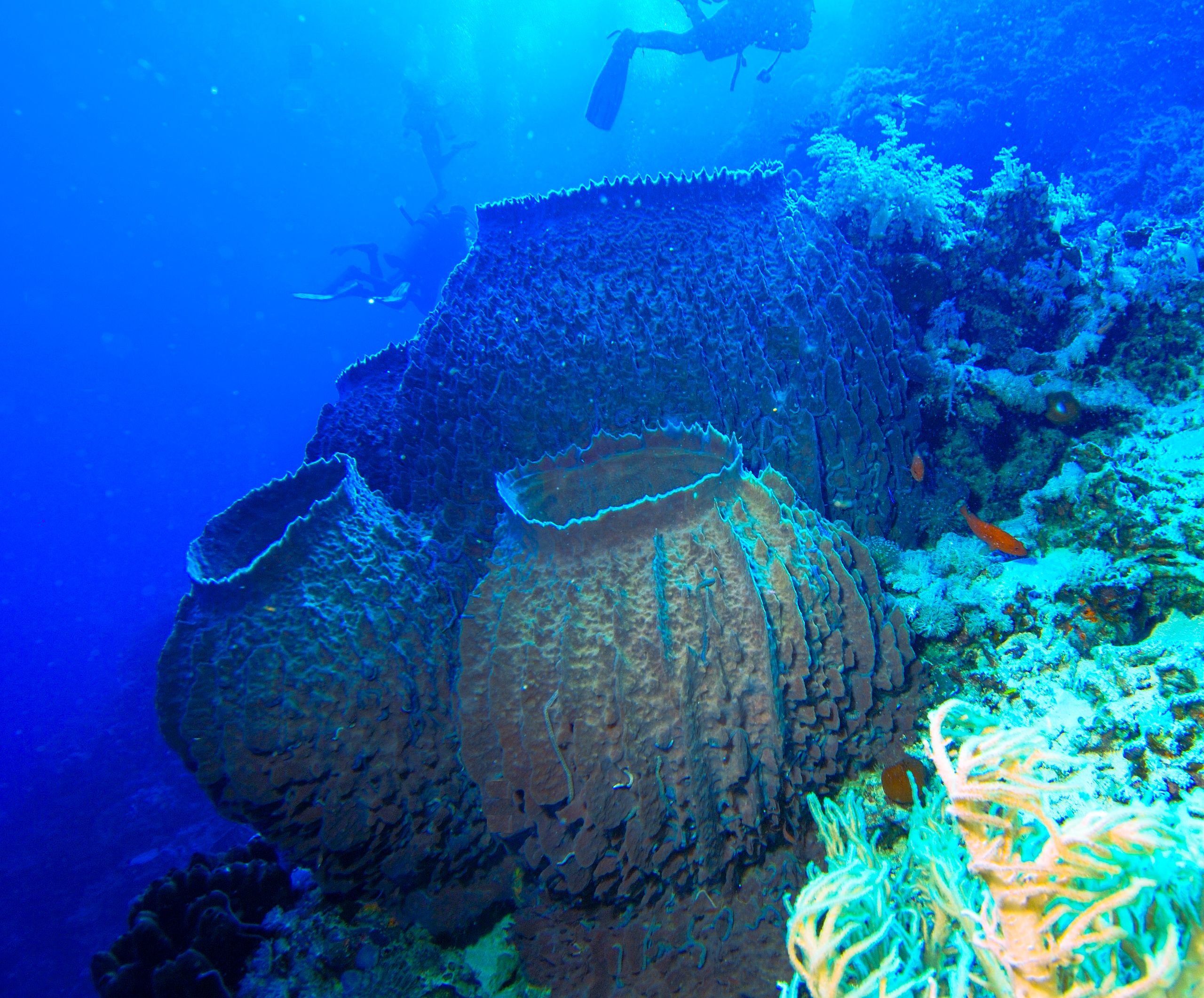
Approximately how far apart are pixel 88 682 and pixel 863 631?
794 inches

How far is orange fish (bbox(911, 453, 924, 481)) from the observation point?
335 cm

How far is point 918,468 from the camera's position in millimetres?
3359

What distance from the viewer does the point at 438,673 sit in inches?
110

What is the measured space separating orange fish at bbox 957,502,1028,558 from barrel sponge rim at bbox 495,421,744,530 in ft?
4.39

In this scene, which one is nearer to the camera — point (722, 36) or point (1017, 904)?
point (1017, 904)

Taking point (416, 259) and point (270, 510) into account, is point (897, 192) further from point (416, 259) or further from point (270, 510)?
point (416, 259)

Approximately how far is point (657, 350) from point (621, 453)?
2.82 ft

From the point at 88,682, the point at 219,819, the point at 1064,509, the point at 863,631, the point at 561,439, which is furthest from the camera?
the point at 88,682

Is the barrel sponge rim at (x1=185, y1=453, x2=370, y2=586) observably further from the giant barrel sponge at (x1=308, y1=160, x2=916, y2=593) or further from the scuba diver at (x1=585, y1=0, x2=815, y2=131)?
the scuba diver at (x1=585, y1=0, x2=815, y2=131)

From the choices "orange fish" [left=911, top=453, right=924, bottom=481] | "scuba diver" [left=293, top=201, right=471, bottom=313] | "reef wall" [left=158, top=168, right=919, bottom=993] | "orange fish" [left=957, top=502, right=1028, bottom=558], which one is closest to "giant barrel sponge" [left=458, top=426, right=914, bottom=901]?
"reef wall" [left=158, top=168, right=919, bottom=993]

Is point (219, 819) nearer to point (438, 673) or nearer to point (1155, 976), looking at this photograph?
point (438, 673)

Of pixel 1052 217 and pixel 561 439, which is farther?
pixel 561 439

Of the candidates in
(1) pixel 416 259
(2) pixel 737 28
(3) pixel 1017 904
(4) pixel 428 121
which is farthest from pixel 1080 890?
(4) pixel 428 121

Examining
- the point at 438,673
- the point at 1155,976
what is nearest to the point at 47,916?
the point at 438,673
